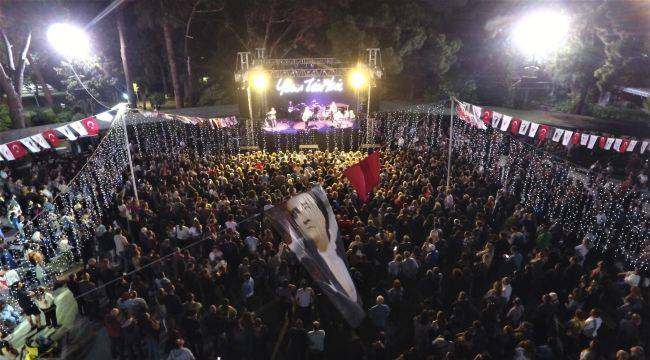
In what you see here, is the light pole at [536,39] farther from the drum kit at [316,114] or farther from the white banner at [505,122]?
the drum kit at [316,114]

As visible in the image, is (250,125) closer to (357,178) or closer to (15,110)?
(15,110)

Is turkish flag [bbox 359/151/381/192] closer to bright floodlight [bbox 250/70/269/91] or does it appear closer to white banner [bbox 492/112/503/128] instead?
white banner [bbox 492/112/503/128]

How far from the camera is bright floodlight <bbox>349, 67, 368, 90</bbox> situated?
22109 millimetres

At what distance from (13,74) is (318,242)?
24436mm

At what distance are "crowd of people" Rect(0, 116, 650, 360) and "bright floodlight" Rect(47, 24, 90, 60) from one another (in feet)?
52.4

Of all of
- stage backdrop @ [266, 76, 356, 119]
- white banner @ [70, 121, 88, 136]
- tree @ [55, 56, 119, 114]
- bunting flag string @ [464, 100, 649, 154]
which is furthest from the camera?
tree @ [55, 56, 119, 114]

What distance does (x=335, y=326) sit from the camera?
8047mm

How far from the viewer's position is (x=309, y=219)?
596 centimetres

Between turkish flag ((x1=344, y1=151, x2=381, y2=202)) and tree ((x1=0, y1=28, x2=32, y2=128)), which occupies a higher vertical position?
tree ((x1=0, y1=28, x2=32, y2=128))

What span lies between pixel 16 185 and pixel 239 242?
33.4ft

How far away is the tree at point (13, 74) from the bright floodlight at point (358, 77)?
55.2 ft

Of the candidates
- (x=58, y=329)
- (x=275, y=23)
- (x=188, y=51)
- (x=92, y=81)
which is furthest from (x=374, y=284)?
(x=92, y=81)

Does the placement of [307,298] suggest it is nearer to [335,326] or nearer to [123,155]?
[335,326]

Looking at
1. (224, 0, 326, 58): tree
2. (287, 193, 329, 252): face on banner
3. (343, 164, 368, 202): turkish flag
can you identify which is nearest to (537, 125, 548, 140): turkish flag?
(343, 164, 368, 202): turkish flag
